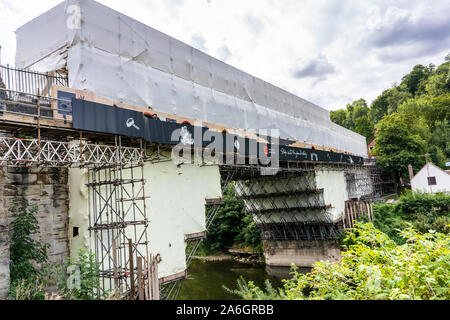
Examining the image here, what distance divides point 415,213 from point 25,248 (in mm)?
31627

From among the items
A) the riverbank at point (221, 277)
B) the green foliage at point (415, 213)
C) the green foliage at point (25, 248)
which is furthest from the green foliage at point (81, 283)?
the green foliage at point (415, 213)

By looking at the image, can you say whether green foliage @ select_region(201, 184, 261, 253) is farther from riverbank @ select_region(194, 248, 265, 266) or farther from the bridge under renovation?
the bridge under renovation

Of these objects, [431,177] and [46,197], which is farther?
[431,177]

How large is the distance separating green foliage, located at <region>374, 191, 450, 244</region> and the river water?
9341 millimetres

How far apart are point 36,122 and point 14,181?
2729mm

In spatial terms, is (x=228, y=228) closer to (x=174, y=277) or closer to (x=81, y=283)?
(x=174, y=277)

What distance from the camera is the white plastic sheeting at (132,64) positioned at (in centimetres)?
1170

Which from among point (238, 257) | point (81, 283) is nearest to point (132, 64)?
point (81, 283)

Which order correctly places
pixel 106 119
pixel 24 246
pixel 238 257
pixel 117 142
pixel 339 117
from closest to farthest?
pixel 24 246, pixel 106 119, pixel 117 142, pixel 238 257, pixel 339 117

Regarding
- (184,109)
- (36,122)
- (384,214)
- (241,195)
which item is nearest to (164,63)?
(184,109)

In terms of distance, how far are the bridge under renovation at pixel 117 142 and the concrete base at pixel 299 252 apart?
1389 centimetres

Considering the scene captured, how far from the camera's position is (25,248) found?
980cm

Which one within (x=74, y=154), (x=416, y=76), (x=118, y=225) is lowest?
(x=118, y=225)

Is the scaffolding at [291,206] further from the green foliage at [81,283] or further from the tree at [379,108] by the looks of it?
the tree at [379,108]
